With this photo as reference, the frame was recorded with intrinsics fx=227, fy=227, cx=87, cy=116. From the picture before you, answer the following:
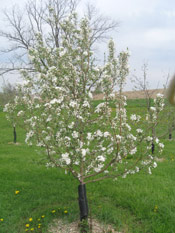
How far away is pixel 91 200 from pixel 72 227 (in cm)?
112

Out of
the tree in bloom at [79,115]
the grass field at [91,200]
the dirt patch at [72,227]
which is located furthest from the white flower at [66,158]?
the dirt patch at [72,227]

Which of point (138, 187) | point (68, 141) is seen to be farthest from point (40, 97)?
point (138, 187)

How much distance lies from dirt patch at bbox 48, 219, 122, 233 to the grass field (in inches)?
4.6

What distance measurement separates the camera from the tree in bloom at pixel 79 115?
13.4 feet

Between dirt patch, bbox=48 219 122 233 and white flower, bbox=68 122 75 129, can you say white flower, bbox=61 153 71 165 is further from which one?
dirt patch, bbox=48 219 122 233

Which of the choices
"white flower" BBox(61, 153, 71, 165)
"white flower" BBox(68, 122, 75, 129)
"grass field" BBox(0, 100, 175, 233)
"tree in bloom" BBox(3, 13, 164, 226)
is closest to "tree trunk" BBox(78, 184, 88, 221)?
"tree in bloom" BBox(3, 13, 164, 226)

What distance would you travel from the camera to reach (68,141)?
13.8 ft

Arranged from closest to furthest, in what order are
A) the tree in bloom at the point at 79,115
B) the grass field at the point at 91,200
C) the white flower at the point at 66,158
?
1. the white flower at the point at 66,158
2. the tree in bloom at the point at 79,115
3. the grass field at the point at 91,200

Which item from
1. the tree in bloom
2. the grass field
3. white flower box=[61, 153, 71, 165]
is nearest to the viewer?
white flower box=[61, 153, 71, 165]

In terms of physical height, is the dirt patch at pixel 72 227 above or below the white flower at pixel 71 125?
below

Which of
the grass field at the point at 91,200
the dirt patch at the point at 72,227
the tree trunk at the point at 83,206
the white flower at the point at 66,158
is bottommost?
the dirt patch at the point at 72,227

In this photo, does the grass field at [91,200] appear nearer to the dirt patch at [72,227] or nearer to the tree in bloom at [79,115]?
the dirt patch at [72,227]

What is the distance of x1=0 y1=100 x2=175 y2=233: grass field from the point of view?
455cm

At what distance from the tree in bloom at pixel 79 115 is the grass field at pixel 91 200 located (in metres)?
0.70
